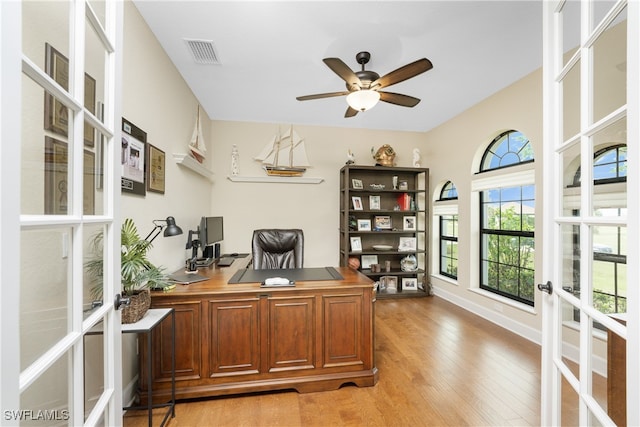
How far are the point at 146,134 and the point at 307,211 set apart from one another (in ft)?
8.82

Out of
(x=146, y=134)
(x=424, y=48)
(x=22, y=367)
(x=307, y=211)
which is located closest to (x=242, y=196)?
(x=307, y=211)

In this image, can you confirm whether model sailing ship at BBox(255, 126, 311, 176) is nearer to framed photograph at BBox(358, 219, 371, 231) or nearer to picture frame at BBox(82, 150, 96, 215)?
framed photograph at BBox(358, 219, 371, 231)

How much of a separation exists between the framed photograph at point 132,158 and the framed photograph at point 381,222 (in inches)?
134

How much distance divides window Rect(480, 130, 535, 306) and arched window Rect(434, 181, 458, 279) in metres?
0.51

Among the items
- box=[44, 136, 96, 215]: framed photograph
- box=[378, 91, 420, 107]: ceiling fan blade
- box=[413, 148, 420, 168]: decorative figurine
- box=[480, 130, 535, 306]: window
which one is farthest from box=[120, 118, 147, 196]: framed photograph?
box=[413, 148, 420, 168]: decorative figurine

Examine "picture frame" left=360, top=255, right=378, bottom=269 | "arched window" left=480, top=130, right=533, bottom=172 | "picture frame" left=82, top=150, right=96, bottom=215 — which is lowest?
"picture frame" left=360, top=255, right=378, bottom=269

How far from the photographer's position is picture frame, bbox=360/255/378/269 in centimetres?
446

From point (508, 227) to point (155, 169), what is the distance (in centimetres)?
389

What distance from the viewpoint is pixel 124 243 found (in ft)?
4.84

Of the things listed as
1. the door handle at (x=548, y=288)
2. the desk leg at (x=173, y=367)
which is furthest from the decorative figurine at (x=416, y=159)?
the desk leg at (x=173, y=367)

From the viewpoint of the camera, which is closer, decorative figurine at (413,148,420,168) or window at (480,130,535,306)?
window at (480,130,535,306)

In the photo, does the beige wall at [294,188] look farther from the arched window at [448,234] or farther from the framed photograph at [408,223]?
the framed photograph at [408,223]

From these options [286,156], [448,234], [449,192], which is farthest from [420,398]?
[286,156]

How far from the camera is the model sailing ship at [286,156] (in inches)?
163
